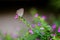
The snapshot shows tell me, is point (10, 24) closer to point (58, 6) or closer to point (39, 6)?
point (39, 6)

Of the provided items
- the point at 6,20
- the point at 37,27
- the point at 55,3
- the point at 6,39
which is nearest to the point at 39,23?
the point at 37,27

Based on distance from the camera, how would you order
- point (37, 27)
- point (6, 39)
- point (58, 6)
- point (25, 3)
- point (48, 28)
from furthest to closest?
1. point (25, 3)
2. point (6, 39)
3. point (37, 27)
4. point (48, 28)
5. point (58, 6)

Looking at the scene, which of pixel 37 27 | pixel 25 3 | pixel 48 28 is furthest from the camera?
pixel 25 3

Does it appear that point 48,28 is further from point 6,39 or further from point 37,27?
point 6,39

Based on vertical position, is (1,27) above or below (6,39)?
above

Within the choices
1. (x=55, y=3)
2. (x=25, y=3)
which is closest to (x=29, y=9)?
(x=25, y=3)

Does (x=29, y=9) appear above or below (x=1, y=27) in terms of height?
above

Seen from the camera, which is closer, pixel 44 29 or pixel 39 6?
pixel 44 29

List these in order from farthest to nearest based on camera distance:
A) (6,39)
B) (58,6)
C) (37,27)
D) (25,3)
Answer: (25,3), (6,39), (37,27), (58,6)

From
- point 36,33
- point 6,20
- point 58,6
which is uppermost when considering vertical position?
point 6,20
